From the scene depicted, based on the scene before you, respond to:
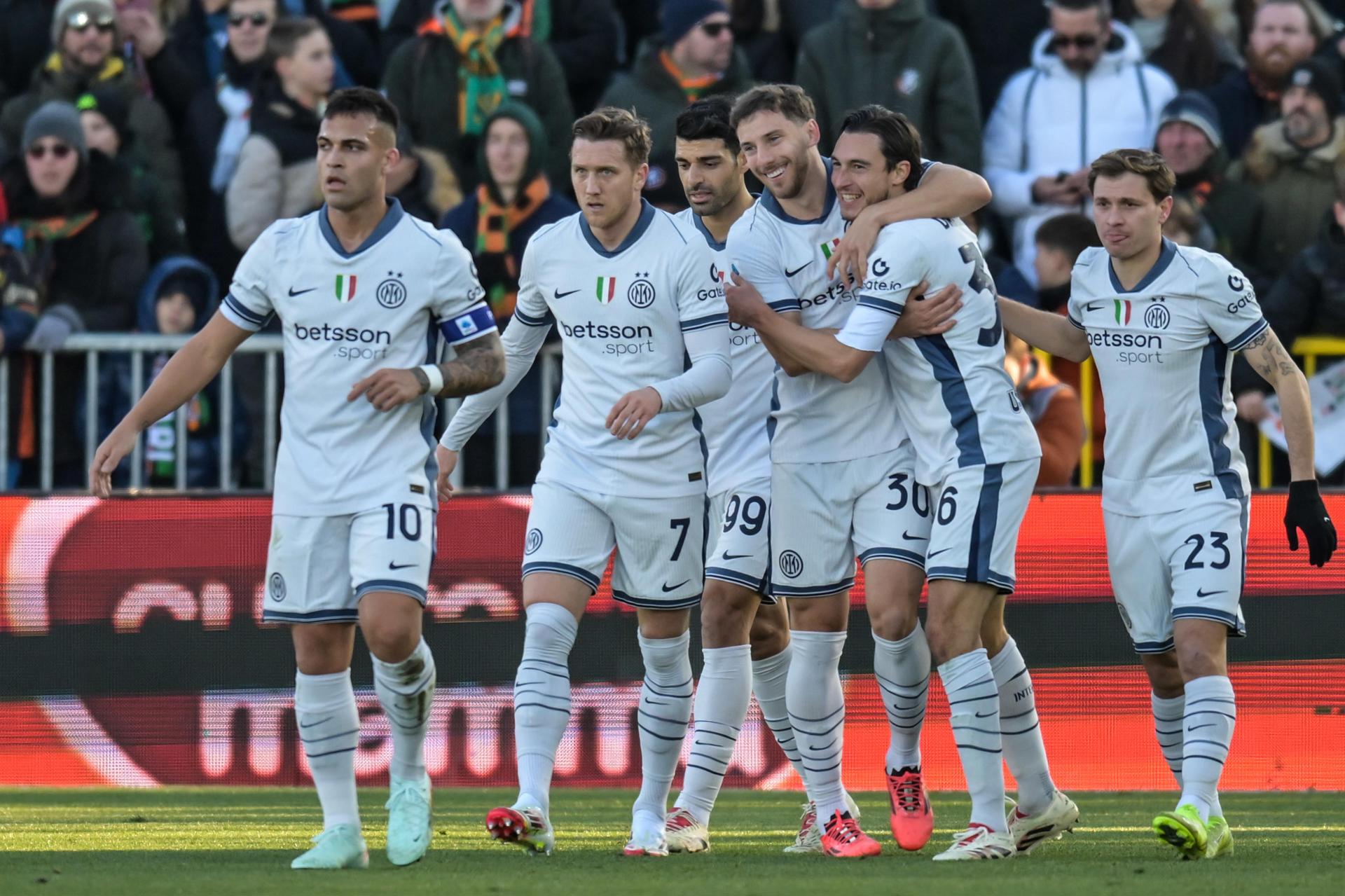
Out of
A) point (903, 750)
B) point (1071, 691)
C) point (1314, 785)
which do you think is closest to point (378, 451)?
point (903, 750)

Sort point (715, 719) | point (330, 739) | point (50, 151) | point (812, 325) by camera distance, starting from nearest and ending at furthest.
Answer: point (330, 739) < point (812, 325) < point (715, 719) < point (50, 151)

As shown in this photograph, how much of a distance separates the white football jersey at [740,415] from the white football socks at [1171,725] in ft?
5.34

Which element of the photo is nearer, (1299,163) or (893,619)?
(893,619)

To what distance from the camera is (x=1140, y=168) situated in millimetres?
7129

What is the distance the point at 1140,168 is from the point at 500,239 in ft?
16.6

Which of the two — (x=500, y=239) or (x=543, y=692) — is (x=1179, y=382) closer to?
(x=543, y=692)

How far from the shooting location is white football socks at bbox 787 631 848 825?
7.18m

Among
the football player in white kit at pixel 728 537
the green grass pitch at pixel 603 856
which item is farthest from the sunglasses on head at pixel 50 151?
the football player in white kit at pixel 728 537

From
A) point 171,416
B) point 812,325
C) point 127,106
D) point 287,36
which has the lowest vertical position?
point 171,416

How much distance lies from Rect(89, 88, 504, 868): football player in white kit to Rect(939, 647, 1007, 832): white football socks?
68.1 inches

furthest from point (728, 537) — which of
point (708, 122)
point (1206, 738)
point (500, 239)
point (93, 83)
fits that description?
point (93, 83)

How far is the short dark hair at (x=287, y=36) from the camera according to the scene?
12.0 metres

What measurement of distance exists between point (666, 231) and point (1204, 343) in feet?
6.18

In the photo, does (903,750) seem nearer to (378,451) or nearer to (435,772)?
(378,451)
